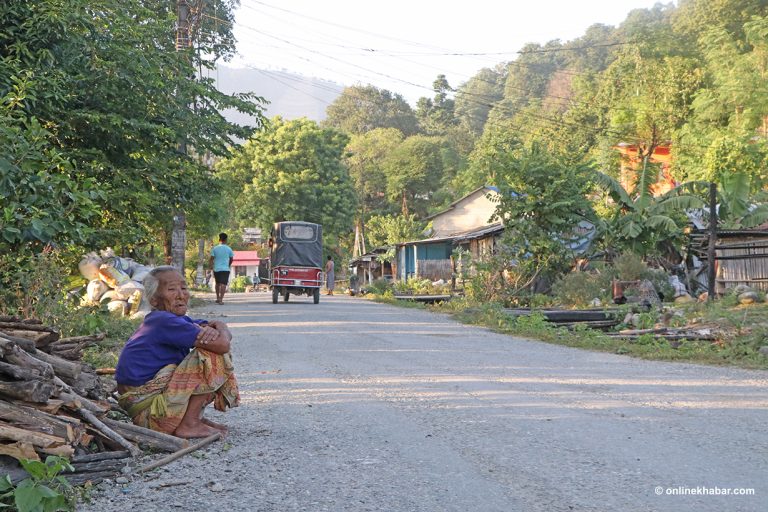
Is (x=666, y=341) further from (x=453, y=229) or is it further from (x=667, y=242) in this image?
(x=453, y=229)

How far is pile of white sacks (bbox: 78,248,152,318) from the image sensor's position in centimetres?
1508

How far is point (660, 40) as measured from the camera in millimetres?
50719

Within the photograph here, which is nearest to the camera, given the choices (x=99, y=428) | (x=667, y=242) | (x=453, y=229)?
(x=99, y=428)

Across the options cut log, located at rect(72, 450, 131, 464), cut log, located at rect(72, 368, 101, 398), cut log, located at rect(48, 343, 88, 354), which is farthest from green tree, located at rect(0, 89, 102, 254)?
cut log, located at rect(72, 450, 131, 464)

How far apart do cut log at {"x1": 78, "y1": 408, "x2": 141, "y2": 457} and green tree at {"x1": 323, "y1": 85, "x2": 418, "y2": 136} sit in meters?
79.3

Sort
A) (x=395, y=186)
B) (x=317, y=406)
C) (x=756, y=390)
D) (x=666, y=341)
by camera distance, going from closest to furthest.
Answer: (x=317, y=406), (x=756, y=390), (x=666, y=341), (x=395, y=186)

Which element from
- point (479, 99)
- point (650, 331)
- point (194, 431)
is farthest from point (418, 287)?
point (479, 99)

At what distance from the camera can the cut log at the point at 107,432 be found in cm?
476

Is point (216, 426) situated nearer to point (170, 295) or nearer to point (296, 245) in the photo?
point (170, 295)

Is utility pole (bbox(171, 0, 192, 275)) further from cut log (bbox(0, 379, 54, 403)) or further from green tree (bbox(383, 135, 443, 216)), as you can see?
green tree (bbox(383, 135, 443, 216))

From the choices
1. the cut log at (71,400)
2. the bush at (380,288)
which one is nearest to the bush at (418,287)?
the bush at (380,288)

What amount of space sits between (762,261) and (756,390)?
15.7 m

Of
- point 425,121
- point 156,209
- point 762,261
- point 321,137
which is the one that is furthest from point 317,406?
point 425,121

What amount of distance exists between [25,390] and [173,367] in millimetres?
1135
